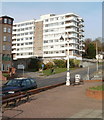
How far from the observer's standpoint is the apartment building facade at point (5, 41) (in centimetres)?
5088

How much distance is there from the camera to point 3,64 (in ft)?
167

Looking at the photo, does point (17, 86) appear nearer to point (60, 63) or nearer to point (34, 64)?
point (60, 63)

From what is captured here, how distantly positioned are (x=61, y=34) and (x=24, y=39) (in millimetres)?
19203

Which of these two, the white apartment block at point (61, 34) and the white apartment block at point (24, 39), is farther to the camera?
the white apartment block at point (24, 39)

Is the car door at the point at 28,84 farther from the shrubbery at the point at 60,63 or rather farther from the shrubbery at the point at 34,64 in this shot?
the shrubbery at the point at 34,64

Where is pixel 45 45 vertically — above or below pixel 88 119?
above

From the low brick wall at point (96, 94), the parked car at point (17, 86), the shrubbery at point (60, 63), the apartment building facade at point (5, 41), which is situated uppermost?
the apartment building facade at point (5, 41)

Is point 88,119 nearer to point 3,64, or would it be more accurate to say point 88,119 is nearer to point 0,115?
point 0,115

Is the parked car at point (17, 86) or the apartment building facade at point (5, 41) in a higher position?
the apartment building facade at point (5, 41)

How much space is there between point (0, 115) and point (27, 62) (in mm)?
59405

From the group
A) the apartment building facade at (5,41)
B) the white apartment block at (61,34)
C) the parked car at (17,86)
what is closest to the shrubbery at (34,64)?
the white apartment block at (61,34)

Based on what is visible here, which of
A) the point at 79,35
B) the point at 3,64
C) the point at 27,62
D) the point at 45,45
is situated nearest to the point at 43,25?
the point at 45,45

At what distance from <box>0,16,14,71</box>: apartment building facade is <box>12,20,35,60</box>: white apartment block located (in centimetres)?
3494

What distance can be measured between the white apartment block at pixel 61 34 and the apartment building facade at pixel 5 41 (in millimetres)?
26958
